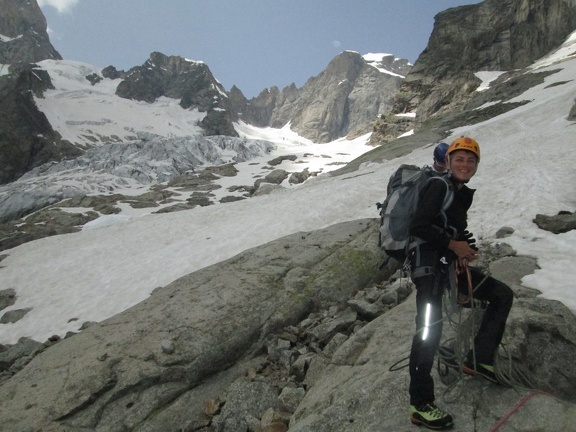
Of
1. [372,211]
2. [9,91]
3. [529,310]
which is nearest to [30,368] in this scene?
[529,310]

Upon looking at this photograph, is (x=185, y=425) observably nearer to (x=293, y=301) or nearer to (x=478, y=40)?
(x=293, y=301)

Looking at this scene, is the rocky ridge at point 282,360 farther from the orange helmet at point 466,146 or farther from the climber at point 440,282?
the orange helmet at point 466,146

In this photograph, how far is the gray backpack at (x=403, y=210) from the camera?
4688mm

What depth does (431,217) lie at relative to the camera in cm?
441

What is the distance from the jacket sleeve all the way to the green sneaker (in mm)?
1855

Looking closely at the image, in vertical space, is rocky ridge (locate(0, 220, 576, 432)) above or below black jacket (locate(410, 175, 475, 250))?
below

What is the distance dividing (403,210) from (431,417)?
242 cm

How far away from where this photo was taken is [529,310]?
6031 millimetres

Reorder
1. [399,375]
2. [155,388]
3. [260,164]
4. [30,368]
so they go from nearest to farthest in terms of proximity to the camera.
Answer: [399,375]
[155,388]
[30,368]
[260,164]

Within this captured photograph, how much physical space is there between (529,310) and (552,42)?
9821cm

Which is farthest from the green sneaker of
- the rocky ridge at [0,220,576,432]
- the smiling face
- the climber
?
the smiling face

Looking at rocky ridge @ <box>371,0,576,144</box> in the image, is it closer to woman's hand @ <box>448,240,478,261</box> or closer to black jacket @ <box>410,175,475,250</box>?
black jacket @ <box>410,175,475,250</box>

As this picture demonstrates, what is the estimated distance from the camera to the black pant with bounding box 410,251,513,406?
164 inches

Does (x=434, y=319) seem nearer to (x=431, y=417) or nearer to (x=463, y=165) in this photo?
(x=431, y=417)
